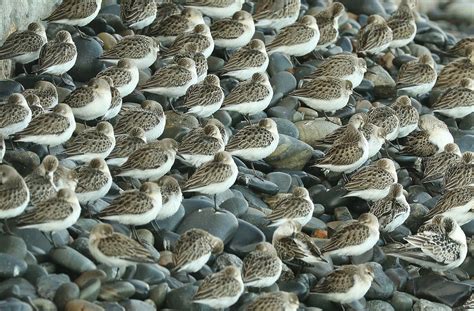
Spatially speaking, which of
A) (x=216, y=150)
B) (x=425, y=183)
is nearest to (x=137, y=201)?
(x=216, y=150)

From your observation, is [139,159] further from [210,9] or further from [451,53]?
[451,53]

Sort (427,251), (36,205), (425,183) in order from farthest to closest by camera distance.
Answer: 1. (425,183)
2. (427,251)
3. (36,205)

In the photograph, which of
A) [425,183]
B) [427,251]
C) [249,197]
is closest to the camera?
[427,251]

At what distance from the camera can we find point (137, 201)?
41.6 feet

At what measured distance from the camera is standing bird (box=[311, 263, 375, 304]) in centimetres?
1252

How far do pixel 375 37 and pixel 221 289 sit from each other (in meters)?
6.97

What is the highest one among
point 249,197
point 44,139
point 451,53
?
point 44,139

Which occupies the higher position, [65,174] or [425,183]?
[65,174]

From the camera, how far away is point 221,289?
11.7 meters

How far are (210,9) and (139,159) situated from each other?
14.5ft

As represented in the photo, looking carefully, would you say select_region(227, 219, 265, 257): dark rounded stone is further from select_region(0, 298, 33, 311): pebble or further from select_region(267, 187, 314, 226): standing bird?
select_region(0, 298, 33, 311): pebble

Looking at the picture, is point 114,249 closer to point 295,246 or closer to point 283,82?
point 295,246

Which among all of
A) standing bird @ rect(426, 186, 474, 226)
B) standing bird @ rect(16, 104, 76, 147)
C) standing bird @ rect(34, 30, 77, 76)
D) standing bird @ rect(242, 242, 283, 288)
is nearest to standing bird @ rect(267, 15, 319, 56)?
standing bird @ rect(34, 30, 77, 76)

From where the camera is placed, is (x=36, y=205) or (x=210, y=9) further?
(x=210, y=9)
